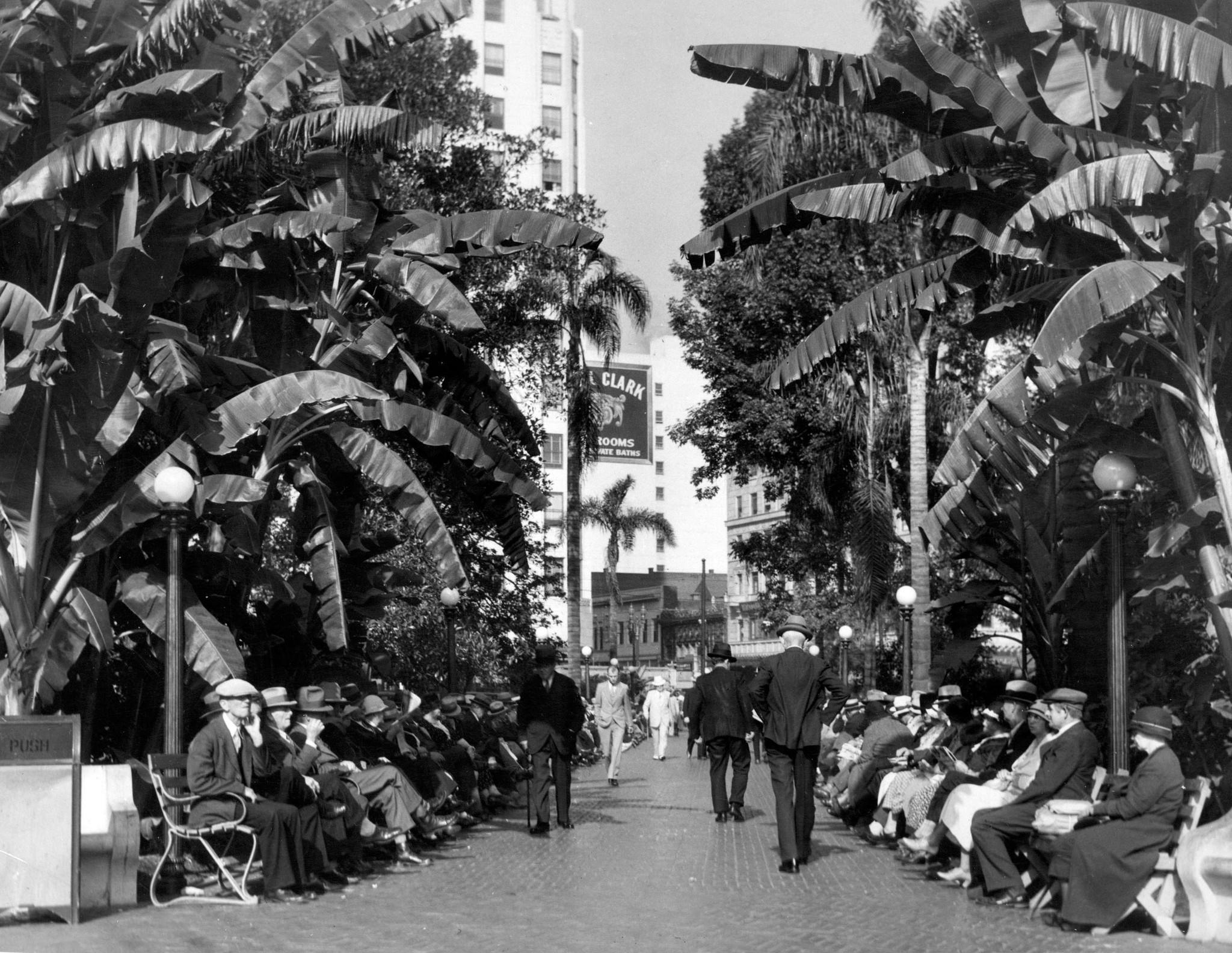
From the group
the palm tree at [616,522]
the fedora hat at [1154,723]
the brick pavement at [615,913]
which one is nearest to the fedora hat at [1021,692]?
the brick pavement at [615,913]

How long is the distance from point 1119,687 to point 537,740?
253 inches

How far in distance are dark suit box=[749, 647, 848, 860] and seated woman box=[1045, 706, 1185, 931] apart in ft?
11.1

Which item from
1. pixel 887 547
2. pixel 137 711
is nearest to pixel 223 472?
pixel 137 711

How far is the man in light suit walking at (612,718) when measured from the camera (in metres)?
23.4

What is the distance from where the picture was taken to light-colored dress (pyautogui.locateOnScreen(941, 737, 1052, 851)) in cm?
1134

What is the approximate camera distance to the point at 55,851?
32.3 ft

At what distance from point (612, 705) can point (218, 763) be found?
13244 millimetres

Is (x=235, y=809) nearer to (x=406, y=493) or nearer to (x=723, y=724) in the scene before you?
(x=406, y=493)

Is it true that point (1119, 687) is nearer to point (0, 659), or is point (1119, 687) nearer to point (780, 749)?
point (780, 749)

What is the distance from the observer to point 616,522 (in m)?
78.4

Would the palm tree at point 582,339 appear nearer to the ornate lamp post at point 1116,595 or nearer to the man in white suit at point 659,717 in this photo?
the man in white suit at point 659,717

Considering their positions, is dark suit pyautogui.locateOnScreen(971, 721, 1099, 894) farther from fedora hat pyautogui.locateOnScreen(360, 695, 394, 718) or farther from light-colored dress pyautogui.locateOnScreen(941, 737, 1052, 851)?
fedora hat pyautogui.locateOnScreen(360, 695, 394, 718)

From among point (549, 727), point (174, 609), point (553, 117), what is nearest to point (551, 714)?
point (549, 727)

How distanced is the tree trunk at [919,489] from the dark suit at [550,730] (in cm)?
1217
